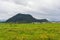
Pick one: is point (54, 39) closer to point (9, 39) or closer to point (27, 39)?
point (27, 39)

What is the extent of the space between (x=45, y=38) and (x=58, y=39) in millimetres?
2816

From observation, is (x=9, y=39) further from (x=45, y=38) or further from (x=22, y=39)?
(x=45, y=38)

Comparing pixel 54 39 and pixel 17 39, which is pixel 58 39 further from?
pixel 17 39

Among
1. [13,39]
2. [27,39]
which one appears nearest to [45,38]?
[27,39]

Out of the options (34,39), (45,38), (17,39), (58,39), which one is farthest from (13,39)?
(58,39)

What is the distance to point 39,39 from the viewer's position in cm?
3334

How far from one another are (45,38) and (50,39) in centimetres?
97

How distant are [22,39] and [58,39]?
23.4 feet

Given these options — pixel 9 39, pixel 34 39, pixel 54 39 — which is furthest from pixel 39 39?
pixel 9 39

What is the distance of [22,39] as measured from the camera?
3259 centimetres

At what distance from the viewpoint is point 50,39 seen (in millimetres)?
33281

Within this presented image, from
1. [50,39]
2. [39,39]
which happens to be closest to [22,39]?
[39,39]

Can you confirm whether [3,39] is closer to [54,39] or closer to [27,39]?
[27,39]

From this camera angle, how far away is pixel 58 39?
34.2 metres
